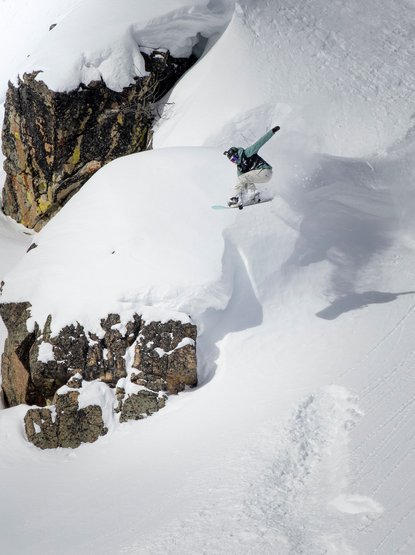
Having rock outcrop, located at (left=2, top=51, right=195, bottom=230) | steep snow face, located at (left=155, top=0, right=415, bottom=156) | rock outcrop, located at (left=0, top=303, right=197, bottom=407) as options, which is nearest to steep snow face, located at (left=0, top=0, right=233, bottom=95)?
rock outcrop, located at (left=2, top=51, right=195, bottom=230)

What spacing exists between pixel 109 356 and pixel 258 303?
296 centimetres

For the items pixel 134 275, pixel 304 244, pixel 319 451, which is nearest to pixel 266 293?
pixel 304 244

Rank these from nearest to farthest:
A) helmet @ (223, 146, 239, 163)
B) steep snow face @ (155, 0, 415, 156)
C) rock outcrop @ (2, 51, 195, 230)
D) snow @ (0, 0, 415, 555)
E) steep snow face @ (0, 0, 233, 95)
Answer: snow @ (0, 0, 415, 555), helmet @ (223, 146, 239, 163), steep snow face @ (155, 0, 415, 156), rock outcrop @ (2, 51, 195, 230), steep snow face @ (0, 0, 233, 95)

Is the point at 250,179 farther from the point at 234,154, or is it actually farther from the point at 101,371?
the point at 101,371

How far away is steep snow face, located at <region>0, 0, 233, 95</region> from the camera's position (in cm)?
1973

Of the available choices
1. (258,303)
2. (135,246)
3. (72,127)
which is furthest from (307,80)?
(258,303)

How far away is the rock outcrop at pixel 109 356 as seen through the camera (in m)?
12.5

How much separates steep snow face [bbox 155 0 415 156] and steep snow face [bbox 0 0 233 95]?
4.11 feet

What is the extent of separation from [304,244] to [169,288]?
2.98 m

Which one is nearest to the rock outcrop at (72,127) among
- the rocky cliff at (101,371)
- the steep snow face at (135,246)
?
the steep snow face at (135,246)

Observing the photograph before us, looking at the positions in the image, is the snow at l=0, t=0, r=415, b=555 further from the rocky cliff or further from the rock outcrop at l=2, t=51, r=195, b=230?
the rock outcrop at l=2, t=51, r=195, b=230

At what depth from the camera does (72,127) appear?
19547 millimetres

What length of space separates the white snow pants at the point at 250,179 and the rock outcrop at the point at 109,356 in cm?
272

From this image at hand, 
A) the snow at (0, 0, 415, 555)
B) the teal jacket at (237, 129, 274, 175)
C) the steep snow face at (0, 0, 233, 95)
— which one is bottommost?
the snow at (0, 0, 415, 555)
